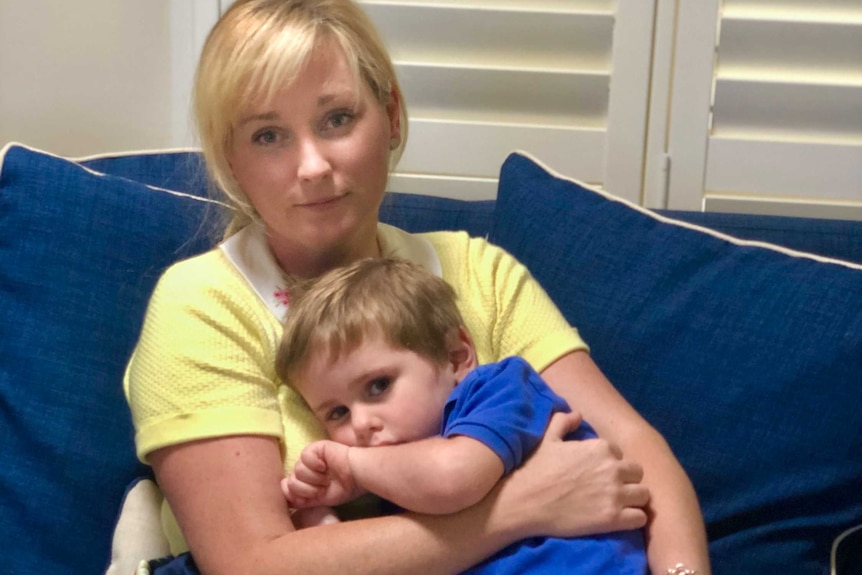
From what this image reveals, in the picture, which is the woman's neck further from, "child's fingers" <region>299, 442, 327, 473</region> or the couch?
"child's fingers" <region>299, 442, 327, 473</region>

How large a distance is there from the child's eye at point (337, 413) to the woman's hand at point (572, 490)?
19cm

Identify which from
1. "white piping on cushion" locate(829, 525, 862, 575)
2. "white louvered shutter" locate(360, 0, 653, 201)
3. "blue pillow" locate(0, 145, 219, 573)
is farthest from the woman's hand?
"white louvered shutter" locate(360, 0, 653, 201)

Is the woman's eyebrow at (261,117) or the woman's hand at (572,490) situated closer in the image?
the woman's hand at (572,490)

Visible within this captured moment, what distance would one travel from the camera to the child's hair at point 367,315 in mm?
1057

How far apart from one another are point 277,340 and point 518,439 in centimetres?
31

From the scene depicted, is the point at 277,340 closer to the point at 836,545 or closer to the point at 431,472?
the point at 431,472

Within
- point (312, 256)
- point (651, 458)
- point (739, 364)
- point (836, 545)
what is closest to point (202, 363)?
point (312, 256)

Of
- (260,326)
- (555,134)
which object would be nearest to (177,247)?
(260,326)

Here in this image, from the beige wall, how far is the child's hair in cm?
90

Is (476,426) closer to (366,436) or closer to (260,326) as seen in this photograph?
(366,436)

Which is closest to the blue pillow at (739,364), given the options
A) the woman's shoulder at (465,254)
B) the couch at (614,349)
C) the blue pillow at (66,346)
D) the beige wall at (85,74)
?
the couch at (614,349)

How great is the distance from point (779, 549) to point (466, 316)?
0.48 m

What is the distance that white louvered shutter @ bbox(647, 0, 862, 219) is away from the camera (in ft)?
5.67

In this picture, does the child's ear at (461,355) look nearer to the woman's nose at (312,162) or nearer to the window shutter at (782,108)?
the woman's nose at (312,162)
